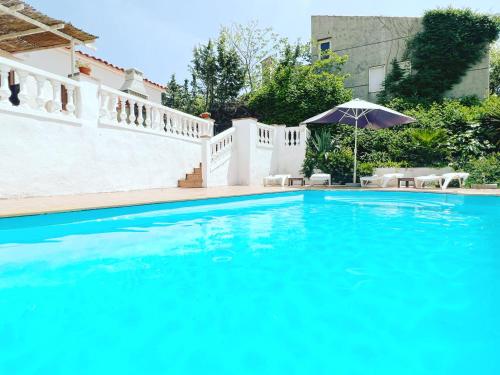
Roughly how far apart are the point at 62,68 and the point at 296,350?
14889 mm

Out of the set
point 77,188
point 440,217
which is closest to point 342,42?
point 440,217

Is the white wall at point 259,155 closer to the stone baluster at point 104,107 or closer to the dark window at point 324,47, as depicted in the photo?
the stone baluster at point 104,107

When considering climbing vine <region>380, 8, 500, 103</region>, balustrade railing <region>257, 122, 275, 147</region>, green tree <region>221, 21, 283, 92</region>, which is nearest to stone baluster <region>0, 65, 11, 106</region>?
balustrade railing <region>257, 122, 275, 147</region>

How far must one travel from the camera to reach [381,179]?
12.2m

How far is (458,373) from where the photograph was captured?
1.74 m

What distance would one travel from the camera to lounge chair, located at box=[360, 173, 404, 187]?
1211 centimetres

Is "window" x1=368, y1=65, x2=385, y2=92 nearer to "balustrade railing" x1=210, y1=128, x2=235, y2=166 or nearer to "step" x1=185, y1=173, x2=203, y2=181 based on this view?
"balustrade railing" x1=210, y1=128, x2=235, y2=166

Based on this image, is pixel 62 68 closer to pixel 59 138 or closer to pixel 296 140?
pixel 59 138

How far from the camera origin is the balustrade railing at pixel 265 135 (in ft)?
45.1

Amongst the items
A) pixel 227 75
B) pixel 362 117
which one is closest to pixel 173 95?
pixel 227 75

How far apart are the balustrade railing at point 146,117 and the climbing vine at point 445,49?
570 inches

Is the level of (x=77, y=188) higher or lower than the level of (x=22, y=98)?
lower

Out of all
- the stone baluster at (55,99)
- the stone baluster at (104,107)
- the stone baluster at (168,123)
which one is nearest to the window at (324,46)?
the stone baluster at (168,123)

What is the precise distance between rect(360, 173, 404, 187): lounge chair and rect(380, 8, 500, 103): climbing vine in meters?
9.45
